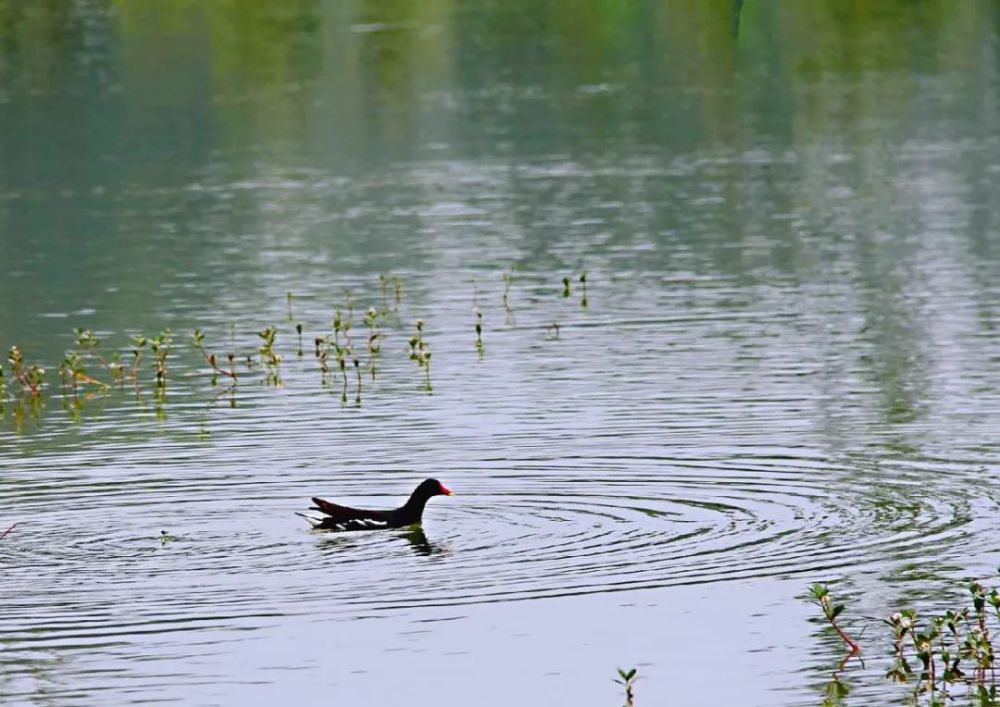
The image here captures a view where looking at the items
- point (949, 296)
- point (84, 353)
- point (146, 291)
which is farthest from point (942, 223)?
point (84, 353)

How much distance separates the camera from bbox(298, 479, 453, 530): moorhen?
18.4 meters

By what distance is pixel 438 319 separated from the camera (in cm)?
3069

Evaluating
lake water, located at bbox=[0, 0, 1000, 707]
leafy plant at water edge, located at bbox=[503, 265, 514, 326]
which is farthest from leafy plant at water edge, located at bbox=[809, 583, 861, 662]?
leafy plant at water edge, located at bbox=[503, 265, 514, 326]

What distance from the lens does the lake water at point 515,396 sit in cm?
1519

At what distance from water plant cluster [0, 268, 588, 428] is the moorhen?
625cm

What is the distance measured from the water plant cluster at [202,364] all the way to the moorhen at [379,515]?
625cm

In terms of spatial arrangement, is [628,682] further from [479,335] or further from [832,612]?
[479,335]

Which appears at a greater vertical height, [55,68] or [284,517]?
[55,68]

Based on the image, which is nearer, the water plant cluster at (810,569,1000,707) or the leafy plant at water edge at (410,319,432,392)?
the water plant cluster at (810,569,1000,707)

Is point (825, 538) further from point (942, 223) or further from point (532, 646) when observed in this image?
point (942, 223)

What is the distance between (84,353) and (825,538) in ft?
44.6

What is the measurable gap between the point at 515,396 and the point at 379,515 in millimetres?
6146

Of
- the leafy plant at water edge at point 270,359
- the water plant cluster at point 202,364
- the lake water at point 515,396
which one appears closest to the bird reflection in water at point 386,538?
the lake water at point 515,396

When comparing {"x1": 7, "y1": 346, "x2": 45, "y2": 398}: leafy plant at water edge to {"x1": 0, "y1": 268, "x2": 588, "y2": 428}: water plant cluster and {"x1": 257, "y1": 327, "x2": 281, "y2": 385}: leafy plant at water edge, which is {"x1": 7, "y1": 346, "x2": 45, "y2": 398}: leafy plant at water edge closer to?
{"x1": 0, "y1": 268, "x2": 588, "y2": 428}: water plant cluster
